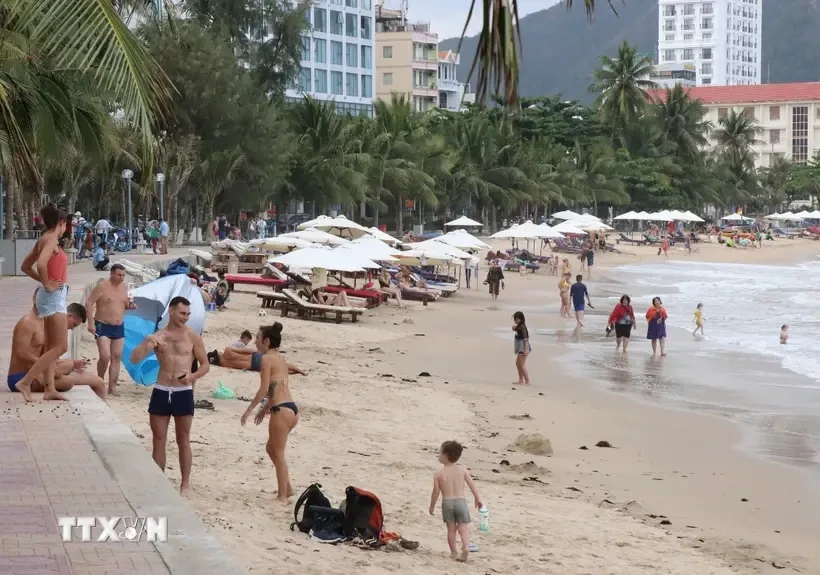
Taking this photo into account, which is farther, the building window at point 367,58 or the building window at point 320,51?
the building window at point 367,58

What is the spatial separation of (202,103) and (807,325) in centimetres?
2282

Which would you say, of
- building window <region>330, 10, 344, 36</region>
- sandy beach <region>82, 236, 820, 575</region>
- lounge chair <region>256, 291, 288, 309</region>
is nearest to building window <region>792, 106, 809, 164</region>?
building window <region>330, 10, 344, 36</region>

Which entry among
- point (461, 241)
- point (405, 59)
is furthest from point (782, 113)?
point (461, 241)

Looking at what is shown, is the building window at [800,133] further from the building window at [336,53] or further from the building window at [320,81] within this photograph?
the building window at [320,81]

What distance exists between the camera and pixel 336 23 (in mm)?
85500

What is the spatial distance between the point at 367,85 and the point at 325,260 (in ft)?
213

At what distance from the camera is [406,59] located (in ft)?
322

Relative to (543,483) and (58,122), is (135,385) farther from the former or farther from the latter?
(543,483)

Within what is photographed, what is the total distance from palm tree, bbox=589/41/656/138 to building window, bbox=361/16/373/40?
54.1 feet

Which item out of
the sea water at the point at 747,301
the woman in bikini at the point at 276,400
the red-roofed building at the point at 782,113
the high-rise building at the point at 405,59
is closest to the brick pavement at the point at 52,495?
the woman in bikini at the point at 276,400

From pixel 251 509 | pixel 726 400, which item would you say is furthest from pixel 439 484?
pixel 726 400

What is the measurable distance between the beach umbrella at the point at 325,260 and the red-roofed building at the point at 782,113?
10522 cm

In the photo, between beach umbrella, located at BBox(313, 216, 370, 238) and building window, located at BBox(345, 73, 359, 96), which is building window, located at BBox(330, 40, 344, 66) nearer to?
building window, located at BBox(345, 73, 359, 96)

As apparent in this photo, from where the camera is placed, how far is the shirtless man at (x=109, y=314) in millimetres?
11320
